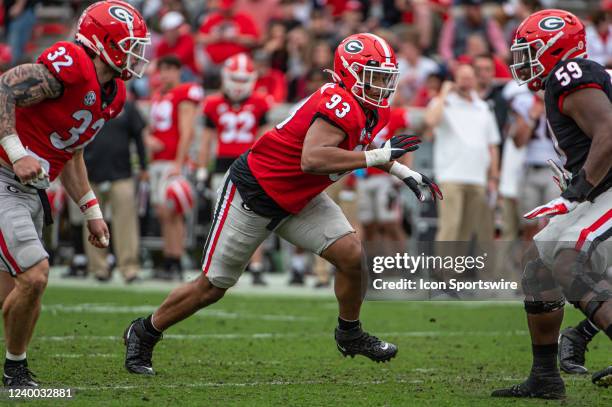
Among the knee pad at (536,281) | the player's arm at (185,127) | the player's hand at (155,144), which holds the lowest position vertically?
the player's hand at (155,144)

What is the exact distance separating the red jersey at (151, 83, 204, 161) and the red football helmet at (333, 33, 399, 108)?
238 inches

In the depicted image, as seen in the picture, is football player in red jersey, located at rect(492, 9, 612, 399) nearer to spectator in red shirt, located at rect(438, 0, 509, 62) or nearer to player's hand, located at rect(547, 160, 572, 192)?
player's hand, located at rect(547, 160, 572, 192)

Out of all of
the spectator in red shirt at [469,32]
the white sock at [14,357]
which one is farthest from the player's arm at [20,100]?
the spectator in red shirt at [469,32]

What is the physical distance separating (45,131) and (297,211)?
4.58ft

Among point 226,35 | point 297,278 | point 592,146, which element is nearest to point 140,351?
point 592,146

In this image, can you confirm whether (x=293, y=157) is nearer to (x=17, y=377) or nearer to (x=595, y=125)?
(x=595, y=125)

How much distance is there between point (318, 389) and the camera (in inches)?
221

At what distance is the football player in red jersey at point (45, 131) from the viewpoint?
17.3 feet

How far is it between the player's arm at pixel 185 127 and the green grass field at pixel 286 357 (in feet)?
7.15

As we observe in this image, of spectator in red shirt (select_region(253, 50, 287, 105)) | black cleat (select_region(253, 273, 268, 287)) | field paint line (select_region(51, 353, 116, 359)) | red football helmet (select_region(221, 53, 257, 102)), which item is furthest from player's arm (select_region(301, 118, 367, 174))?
spectator in red shirt (select_region(253, 50, 287, 105))

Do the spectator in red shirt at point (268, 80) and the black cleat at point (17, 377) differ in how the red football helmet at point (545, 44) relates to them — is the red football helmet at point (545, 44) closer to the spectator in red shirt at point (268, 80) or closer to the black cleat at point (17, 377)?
the black cleat at point (17, 377)

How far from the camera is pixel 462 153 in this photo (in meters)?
10.9

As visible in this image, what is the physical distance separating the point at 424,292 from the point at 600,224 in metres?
1.08

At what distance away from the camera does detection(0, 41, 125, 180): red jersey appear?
5387 millimetres
